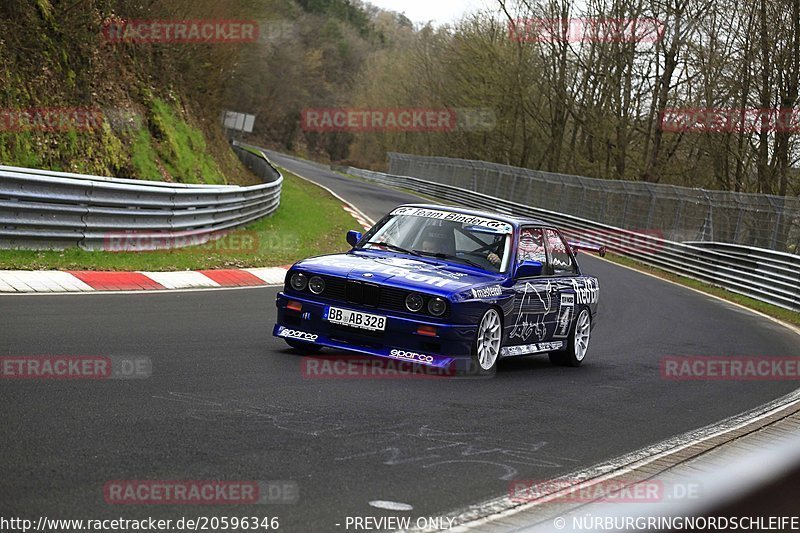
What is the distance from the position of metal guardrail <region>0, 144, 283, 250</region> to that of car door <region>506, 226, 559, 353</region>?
7.16 metres

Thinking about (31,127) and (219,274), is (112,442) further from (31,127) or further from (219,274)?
(31,127)

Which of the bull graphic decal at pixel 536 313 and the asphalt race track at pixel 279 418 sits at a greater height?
the bull graphic decal at pixel 536 313

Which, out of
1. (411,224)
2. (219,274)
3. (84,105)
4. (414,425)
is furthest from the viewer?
(84,105)

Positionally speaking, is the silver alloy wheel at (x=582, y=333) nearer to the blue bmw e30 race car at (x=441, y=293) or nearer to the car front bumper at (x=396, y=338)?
the blue bmw e30 race car at (x=441, y=293)

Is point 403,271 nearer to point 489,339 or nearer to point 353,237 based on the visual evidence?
point 489,339

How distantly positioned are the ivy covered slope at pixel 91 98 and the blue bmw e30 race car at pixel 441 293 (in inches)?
383

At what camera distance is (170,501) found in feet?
13.9

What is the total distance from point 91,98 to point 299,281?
1395 cm

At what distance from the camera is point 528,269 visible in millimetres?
9359

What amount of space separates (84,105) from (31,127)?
2.88m

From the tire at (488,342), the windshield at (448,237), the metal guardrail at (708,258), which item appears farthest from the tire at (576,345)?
the metal guardrail at (708,258)

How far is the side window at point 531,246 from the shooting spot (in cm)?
981

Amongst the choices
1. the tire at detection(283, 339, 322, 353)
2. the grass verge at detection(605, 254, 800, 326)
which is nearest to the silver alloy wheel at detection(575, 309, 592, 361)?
the tire at detection(283, 339, 322, 353)

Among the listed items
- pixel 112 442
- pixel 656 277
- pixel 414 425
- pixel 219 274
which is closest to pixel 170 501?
pixel 112 442
